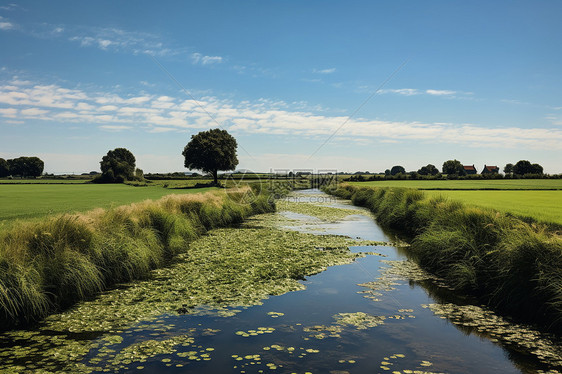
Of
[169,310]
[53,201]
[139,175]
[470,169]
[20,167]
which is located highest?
[470,169]

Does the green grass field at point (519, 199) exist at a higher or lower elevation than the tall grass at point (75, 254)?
higher

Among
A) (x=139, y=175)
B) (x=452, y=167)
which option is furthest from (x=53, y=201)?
(x=452, y=167)

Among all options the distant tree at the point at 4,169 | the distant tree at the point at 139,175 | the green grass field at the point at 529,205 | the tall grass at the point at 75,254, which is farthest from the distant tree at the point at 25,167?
the green grass field at the point at 529,205

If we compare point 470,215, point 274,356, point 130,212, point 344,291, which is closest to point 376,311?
point 344,291

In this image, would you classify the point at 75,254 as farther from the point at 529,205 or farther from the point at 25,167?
the point at 25,167

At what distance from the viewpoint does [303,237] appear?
1798 centimetres

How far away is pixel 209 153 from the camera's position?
64625 mm

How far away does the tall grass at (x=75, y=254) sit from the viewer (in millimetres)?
7191

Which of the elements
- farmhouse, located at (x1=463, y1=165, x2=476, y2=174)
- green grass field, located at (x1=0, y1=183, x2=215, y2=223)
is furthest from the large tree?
farmhouse, located at (x1=463, y1=165, x2=476, y2=174)

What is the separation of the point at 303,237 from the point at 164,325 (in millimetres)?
11387

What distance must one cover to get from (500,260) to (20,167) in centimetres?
14027

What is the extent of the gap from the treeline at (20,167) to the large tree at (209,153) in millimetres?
80396

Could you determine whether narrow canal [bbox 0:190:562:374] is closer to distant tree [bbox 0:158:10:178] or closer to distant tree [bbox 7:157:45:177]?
distant tree [bbox 7:157:45:177]

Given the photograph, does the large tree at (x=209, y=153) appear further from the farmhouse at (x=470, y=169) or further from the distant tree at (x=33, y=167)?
the farmhouse at (x=470, y=169)
